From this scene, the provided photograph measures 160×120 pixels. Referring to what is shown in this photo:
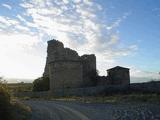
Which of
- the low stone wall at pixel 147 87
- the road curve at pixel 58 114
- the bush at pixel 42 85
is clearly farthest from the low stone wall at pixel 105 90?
the road curve at pixel 58 114

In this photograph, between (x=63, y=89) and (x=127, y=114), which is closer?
(x=127, y=114)

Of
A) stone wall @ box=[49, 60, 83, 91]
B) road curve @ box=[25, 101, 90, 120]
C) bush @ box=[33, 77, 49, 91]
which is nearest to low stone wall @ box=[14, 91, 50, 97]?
stone wall @ box=[49, 60, 83, 91]

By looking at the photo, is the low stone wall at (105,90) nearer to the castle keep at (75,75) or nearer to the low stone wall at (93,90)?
the low stone wall at (93,90)

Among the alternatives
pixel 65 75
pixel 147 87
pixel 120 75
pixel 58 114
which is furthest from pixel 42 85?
pixel 58 114

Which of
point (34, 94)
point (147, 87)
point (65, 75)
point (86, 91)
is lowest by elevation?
point (34, 94)

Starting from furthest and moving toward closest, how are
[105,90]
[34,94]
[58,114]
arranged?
1. [34,94]
2. [105,90]
3. [58,114]

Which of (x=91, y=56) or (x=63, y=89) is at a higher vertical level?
(x=91, y=56)

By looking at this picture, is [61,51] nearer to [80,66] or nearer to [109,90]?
[80,66]

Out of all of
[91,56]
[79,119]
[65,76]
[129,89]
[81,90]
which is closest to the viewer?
[79,119]

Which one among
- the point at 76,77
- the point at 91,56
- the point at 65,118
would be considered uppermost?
the point at 91,56

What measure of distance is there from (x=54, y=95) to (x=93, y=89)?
37.1ft

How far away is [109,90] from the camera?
5466 centimetres

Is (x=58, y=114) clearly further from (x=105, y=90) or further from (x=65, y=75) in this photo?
(x=65, y=75)

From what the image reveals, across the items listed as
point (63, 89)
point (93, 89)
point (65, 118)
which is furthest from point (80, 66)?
point (65, 118)
